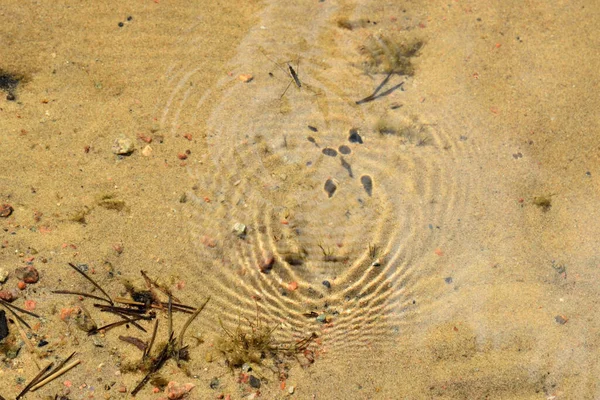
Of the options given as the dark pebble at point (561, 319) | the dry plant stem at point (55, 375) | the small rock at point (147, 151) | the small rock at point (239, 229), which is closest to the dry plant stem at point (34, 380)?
Result: the dry plant stem at point (55, 375)

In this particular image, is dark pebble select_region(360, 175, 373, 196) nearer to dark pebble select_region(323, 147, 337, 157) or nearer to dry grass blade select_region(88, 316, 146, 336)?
dark pebble select_region(323, 147, 337, 157)

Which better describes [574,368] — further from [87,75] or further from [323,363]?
[87,75]

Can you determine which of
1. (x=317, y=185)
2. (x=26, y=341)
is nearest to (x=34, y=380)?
(x=26, y=341)

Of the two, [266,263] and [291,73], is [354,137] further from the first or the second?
[266,263]

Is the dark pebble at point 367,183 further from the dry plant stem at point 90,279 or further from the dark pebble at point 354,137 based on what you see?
the dry plant stem at point 90,279

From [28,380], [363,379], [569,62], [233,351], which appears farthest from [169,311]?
[569,62]

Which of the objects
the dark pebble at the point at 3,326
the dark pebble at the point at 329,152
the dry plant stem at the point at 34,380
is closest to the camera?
the dry plant stem at the point at 34,380

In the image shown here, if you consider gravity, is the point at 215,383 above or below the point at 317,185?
below

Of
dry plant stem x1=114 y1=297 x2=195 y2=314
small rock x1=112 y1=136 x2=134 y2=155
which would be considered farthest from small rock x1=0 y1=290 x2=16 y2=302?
small rock x1=112 y1=136 x2=134 y2=155
